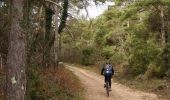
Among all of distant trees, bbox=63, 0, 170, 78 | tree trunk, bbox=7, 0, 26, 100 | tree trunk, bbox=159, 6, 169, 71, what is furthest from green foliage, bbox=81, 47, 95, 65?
tree trunk, bbox=7, 0, 26, 100

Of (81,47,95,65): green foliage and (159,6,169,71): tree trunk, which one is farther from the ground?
(159,6,169,71): tree trunk

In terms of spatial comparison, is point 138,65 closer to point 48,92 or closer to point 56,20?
point 56,20

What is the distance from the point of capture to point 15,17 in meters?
9.57

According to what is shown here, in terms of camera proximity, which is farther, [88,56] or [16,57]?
[88,56]

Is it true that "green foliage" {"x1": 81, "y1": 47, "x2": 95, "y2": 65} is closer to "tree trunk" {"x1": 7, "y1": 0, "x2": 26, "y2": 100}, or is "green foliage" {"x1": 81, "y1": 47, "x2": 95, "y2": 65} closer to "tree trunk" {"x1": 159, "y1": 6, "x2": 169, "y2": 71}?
"tree trunk" {"x1": 159, "y1": 6, "x2": 169, "y2": 71}

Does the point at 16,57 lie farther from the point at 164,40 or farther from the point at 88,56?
the point at 88,56

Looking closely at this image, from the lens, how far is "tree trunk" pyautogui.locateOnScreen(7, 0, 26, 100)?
9469mm

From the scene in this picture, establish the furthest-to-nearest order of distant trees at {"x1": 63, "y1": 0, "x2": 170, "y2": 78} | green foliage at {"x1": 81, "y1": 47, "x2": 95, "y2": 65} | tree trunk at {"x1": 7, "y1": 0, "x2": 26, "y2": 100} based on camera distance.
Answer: green foliage at {"x1": 81, "y1": 47, "x2": 95, "y2": 65} → distant trees at {"x1": 63, "y1": 0, "x2": 170, "y2": 78} → tree trunk at {"x1": 7, "y1": 0, "x2": 26, "y2": 100}

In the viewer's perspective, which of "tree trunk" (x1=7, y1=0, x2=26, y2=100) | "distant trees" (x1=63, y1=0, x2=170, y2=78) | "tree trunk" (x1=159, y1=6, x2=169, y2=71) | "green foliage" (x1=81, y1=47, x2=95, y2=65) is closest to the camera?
"tree trunk" (x1=7, y1=0, x2=26, y2=100)

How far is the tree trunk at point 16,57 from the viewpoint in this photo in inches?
373

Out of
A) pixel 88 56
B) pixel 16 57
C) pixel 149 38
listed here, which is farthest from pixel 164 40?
pixel 88 56

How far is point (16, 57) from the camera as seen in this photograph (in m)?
9.52

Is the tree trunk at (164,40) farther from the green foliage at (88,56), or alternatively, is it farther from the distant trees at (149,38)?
the green foliage at (88,56)

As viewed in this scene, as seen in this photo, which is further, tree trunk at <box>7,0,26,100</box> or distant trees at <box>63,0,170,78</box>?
distant trees at <box>63,0,170,78</box>
